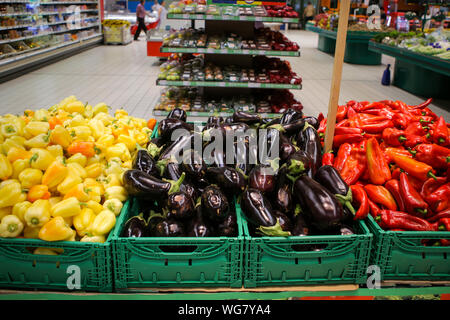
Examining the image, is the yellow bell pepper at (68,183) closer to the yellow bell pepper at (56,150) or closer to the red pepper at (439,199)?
the yellow bell pepper at (56,150)

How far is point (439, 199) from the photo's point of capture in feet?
7.20

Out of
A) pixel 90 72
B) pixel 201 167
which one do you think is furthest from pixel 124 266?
pixel 90 72

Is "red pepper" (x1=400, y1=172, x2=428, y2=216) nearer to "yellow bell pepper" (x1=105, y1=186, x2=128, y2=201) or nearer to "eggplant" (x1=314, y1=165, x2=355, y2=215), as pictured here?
"eggplant" (x1=314, y1=165, x2=355, y2=215)

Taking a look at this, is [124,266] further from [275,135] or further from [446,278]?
[446,278]

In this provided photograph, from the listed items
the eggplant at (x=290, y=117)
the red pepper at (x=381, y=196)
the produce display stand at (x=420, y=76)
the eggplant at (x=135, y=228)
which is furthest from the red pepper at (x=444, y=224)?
the produce display stand at (x=420, y=76)

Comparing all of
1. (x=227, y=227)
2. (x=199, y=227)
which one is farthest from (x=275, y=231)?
(x=199, y=227)

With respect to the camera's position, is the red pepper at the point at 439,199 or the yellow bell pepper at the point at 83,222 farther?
the red pepper at the point at 439,199

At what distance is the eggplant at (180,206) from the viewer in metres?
1.98

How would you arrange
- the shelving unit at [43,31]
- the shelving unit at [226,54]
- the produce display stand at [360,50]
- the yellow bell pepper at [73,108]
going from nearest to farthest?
1. the yellow bell pepper at [73,108]
2. the shelving unit at [226,54]
3. the shelving unit at [43,31]
4. the produce display stand at [360,50]

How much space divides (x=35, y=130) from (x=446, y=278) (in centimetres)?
248

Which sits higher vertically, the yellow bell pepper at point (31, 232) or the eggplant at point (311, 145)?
the eggplant at point (311, 145)

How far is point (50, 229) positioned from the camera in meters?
1.81

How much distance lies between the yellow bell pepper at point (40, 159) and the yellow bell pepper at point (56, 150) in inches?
2.7

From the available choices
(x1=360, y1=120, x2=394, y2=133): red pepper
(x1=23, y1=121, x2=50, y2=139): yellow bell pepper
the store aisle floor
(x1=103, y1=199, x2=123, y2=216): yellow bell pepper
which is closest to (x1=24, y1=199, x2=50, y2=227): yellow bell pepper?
(x1=103, y1=199, x2=123, y2=216): yellow bell pepper
